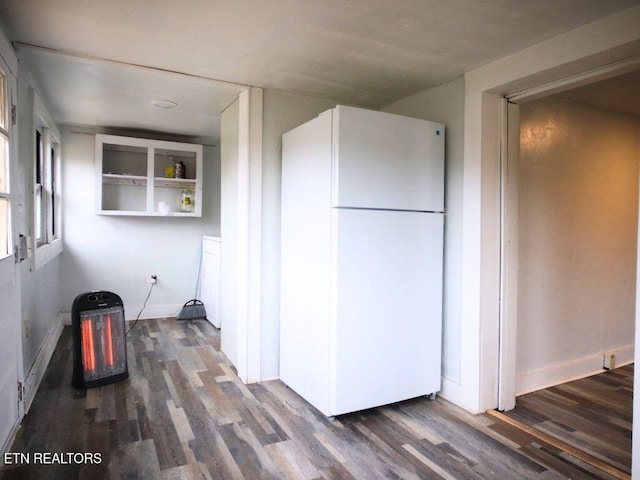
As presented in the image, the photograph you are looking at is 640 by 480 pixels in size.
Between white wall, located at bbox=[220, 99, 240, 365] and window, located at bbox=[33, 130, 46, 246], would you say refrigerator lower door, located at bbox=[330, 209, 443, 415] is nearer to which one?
white wall, located at bbox=[220, 99, 240, 365]

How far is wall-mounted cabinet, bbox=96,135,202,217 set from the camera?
458 cm

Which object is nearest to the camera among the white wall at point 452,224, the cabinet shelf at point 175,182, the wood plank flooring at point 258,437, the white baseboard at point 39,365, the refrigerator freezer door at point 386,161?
the wood plank flooring at point 258,437

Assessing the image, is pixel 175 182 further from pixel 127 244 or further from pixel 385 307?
pixel 385 307

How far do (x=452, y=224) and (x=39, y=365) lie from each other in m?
3.07

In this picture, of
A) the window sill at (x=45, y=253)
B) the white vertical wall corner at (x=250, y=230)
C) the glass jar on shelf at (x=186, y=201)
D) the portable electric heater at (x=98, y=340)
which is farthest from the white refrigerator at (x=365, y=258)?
the glass jar on shelf at (x=186, y=201)

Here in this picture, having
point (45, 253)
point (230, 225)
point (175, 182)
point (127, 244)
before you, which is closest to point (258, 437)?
point (230, 225)

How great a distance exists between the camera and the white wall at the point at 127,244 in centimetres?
461

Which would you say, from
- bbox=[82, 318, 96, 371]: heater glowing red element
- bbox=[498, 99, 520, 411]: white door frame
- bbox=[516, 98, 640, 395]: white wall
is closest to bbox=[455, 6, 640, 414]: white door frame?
bbox=[498, 99, 520, 411]: white door frame

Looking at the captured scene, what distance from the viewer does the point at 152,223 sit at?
Answer: 5.00 metres

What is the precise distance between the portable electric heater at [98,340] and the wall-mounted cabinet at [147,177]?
68.7 inches

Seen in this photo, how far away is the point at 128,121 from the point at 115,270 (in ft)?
5.53

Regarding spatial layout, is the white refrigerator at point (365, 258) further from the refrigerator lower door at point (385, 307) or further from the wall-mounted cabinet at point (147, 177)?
the wall-mounted cabinet at point (147, 177)

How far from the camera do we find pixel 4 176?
221 centimetres

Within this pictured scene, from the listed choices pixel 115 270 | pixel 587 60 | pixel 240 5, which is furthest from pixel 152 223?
pixel 587 60
